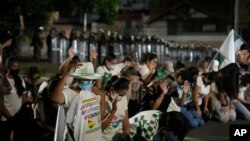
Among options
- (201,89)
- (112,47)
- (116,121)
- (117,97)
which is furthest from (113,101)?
(112,47)

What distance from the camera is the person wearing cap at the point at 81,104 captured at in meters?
6.11

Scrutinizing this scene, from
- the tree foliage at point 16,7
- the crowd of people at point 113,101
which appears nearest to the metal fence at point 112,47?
the tree foliage at point 16,7

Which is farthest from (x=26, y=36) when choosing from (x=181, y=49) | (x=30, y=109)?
(x=30, y=109)

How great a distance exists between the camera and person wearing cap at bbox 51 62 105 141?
6109mm

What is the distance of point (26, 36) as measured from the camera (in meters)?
27.4

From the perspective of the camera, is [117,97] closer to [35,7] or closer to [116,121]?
[116,121]

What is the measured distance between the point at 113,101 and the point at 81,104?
0.80 metres

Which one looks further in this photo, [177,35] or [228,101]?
[177,35]

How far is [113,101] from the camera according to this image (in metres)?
6.84

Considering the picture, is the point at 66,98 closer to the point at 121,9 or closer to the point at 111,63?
the point at 111,63

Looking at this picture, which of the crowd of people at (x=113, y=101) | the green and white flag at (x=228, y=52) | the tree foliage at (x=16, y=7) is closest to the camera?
the crowd of people at (x=113, y=101)

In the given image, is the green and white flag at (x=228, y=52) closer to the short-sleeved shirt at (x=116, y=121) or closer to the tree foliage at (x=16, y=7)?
the short-sleeved shirt at (x=116, y=121)

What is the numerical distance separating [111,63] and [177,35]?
40503mm

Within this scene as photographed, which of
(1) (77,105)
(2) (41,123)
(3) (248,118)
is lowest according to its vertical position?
(3) (248,118)
